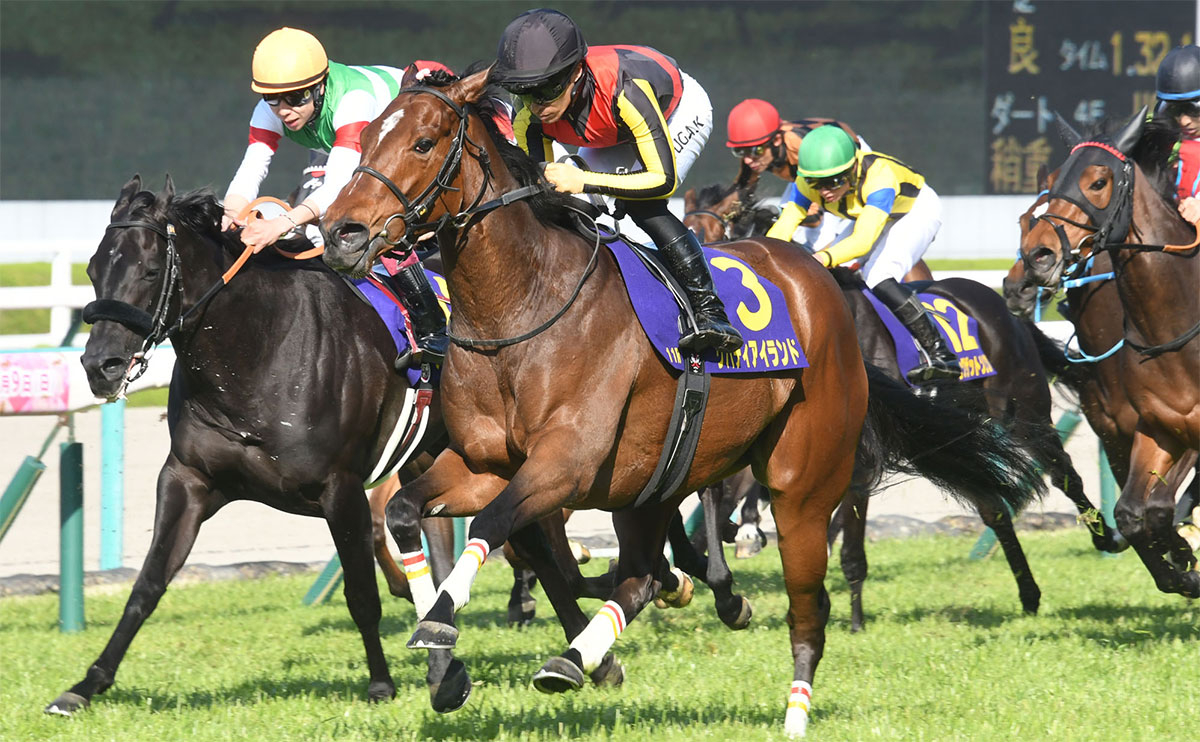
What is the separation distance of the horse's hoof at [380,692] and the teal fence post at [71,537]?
6.88 feet

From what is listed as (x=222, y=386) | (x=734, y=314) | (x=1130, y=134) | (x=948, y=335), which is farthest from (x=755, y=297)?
(x=948, y=335)

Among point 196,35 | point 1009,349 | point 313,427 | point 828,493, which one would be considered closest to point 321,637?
point 313,427

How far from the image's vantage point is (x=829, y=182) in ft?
23.4

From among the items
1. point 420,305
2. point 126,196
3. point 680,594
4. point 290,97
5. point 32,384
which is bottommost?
point 680,594

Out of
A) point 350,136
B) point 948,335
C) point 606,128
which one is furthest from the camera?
point 948,335

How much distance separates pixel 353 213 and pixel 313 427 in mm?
1603

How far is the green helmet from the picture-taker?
23.0ft

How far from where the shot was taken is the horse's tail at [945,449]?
17.4ft

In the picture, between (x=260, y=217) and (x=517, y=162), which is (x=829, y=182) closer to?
(x=260, y=217)

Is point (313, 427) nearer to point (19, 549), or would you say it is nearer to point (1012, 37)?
point (19, 549)

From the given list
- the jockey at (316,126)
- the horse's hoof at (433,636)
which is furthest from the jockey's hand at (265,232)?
the horse's hoof at (433,636)

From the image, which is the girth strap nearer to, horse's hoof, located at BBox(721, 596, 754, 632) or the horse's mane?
the horse's mane

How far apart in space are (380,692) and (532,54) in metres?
2.30

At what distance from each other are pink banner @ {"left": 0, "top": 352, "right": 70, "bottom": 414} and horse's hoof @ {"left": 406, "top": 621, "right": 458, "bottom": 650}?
370 centimetres
